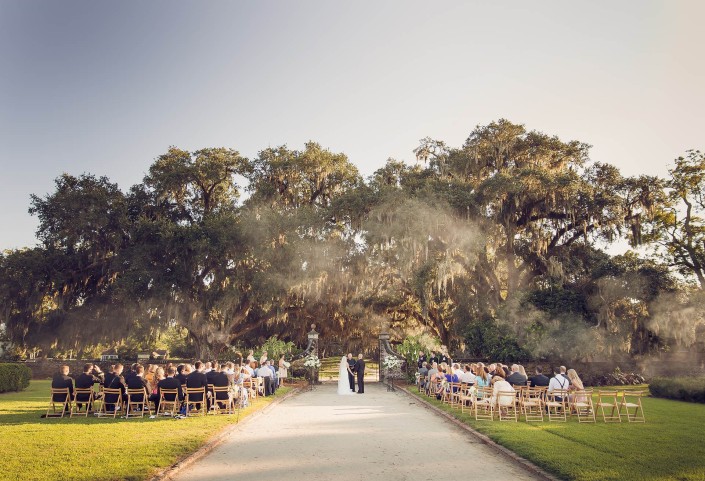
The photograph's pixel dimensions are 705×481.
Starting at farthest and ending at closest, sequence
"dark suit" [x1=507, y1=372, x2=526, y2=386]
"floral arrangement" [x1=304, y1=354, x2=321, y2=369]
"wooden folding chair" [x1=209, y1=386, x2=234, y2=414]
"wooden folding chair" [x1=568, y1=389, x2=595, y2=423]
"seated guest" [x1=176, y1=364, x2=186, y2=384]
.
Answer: "floral arrangement" [x1=304, y1=354, x2=321, y2=369] < "dark suit" [x1=507, y1=372, x2=526, y2=386] < "seated guest" [x1=176, y1=364, x2=186, y2=384] < "wooden folding chair" [x1=209, y1=386, x2=234, y2=414] < "wooden folding chair" [x1=568, y1=389, x2=595, y2=423]

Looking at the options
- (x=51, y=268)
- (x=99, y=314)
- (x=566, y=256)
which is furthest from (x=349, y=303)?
(x=51, y=268)

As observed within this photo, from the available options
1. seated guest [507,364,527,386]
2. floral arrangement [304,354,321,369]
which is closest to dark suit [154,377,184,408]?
seated guest [507,364,527,386]

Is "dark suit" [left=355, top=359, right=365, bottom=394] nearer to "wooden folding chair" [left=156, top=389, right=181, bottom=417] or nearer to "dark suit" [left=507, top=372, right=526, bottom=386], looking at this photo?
"dark suit" [left=507, top=372, right=526, bottom=386]

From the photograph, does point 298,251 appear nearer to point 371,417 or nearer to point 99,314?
point 99,314

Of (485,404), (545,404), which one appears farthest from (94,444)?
(545,404)

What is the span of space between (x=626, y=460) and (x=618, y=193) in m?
21.6

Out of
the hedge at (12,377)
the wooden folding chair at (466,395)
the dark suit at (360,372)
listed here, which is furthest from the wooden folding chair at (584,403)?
the hedge at (12,377)

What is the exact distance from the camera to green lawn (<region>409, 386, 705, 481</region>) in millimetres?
6355

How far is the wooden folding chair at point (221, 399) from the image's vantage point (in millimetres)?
12375

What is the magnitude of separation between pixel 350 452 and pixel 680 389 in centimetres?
1433

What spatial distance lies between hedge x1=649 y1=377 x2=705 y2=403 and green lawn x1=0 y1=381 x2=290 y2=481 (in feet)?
46.3

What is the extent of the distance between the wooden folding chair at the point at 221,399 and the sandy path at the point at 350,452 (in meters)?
0.88

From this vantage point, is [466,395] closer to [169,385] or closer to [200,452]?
[169,385]

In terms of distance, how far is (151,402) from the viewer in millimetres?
12492
